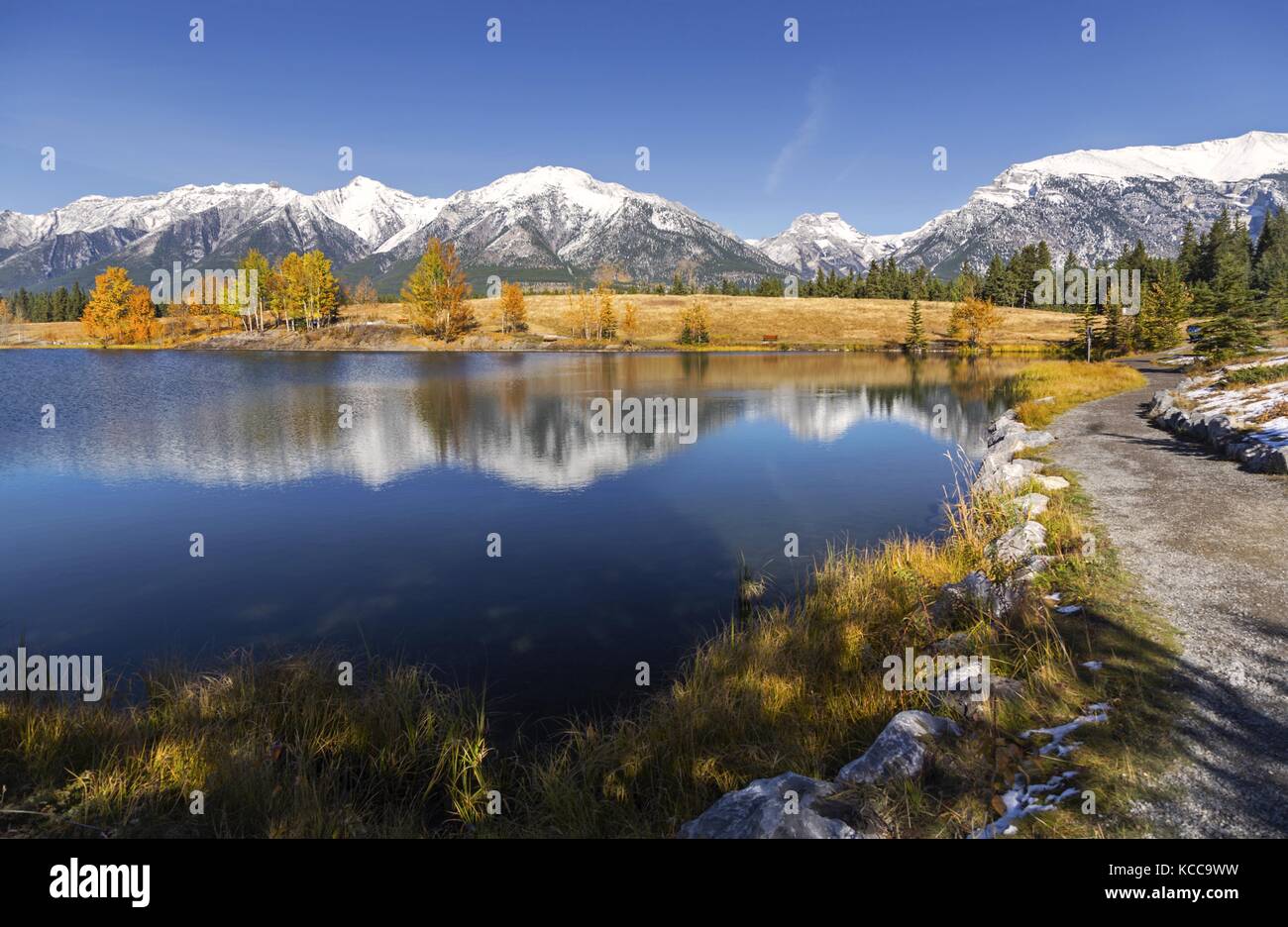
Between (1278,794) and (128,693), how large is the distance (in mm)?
14294

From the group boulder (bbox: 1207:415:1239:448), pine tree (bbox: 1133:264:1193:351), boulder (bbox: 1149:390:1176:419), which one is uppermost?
pine tree (bbox: 1133:264:1193:351)

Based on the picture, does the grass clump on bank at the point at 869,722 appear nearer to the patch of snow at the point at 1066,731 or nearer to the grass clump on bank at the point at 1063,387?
the patch of snow at the point at 1066,731

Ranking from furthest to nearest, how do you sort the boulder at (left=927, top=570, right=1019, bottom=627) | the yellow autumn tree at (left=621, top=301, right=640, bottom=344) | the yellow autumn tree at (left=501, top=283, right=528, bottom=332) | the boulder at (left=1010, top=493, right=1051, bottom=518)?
the yellow autumn tree at (left=501, top=283, right=528, bottom=332) < the yellow autumn tree at (left=621, top=301, right=640, bottom=344) < the boulder at (left=1010, top=493, right=1051, bottom=518) < the boulder at (left=927, top=570, right=1019, bottom=627)

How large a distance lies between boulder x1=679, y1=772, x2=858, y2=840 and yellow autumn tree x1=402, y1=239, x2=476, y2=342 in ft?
404

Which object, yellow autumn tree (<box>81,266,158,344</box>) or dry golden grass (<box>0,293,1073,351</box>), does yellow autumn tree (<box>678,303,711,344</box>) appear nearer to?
dry golden grass (<box>0,293,1073,351</box>)

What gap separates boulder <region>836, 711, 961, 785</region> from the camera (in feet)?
19.9

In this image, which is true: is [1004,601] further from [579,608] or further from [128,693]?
[128,693]

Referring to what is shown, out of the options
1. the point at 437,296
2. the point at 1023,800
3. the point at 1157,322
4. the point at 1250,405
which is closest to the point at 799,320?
the point at 1157,322

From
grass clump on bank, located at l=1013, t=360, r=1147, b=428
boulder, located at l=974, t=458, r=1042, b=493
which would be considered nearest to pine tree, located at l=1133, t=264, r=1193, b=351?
grass clump on bank, located at l=1013, t=360, r=1147, b=428

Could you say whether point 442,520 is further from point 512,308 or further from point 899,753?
point 512,308

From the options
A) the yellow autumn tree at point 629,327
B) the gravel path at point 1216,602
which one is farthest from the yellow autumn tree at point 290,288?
the gravel path at point 1216,602

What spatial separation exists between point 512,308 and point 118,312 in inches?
2914

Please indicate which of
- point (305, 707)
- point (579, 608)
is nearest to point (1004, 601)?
point (579, 608)

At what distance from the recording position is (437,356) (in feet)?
332
